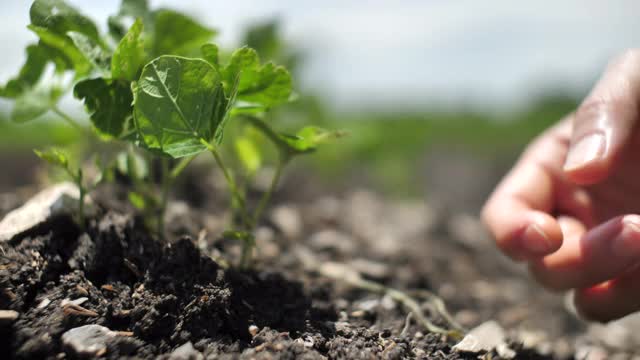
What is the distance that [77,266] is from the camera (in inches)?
54.6

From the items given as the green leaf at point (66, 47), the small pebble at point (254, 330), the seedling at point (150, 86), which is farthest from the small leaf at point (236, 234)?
the green leaf at point (66, 47)

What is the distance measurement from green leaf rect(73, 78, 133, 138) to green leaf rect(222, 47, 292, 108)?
28cm

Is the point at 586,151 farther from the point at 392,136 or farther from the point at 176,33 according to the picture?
the point at 392,136

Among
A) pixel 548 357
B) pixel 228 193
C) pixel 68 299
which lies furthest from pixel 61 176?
pixel 548 357

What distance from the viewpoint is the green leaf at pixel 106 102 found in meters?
1.32

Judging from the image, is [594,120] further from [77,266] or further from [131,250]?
[77,266]

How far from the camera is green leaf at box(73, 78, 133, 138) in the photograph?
1319 millimetres

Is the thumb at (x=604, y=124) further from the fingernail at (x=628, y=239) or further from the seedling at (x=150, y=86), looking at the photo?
the seedling at (x=150, y=86)

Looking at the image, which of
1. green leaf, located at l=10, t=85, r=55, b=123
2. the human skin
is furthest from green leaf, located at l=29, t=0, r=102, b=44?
the human skin

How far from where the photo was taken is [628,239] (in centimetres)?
150

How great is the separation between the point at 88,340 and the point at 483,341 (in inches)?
41.0

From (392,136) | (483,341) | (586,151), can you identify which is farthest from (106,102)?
(392,136)

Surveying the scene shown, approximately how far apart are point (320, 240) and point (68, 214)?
1223 millimetres

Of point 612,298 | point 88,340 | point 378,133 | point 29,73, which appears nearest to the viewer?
point 88,340
